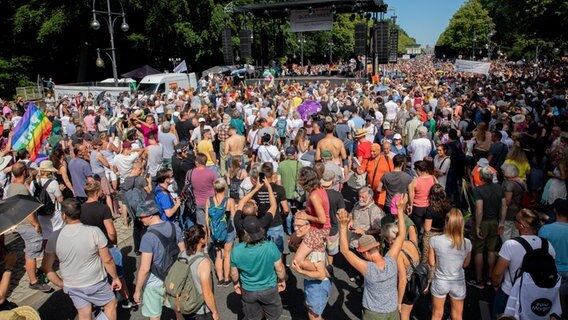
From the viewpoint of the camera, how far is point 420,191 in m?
5.49

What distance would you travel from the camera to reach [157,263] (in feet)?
14.1

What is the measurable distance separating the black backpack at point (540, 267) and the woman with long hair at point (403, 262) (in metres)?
0.88

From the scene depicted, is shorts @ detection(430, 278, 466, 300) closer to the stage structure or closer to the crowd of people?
the crowd of people

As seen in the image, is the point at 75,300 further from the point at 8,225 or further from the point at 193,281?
the point at 193,281

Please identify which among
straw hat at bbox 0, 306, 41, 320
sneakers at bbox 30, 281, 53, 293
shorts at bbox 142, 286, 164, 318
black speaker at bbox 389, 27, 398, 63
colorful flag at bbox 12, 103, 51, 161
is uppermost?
black speaker at bbox 389, 27, 398, 63

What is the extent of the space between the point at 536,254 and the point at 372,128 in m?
6.39

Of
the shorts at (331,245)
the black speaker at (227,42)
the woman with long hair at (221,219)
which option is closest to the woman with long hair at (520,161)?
the shorts at (331,245)

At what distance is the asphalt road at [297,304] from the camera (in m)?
5.01

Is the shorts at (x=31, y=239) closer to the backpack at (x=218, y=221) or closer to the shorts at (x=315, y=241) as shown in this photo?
the backpack at (x=218, y=221)

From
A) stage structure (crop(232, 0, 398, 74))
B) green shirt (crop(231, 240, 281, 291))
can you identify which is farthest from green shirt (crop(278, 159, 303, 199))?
stage structure (crop(232, 0, 398, 74))

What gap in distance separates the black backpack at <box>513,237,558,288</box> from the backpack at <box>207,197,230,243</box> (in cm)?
311

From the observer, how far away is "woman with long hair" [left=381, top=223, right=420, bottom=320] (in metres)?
3.80

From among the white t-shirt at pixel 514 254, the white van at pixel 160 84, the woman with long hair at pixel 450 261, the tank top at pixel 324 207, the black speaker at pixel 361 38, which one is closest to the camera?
→ the white t-shirt at pixel 514 254

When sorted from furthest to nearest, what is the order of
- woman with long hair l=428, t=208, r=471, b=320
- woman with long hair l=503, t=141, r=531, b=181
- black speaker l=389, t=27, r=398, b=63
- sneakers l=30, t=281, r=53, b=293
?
black speaker l=389, t=27, r=398, b=63, woman with long hair l=503, t=141, r=531, b=181, sneakers l=30, t=281, r=53, b=293, woman with long hair l=428, t=208, r=471, b=320
